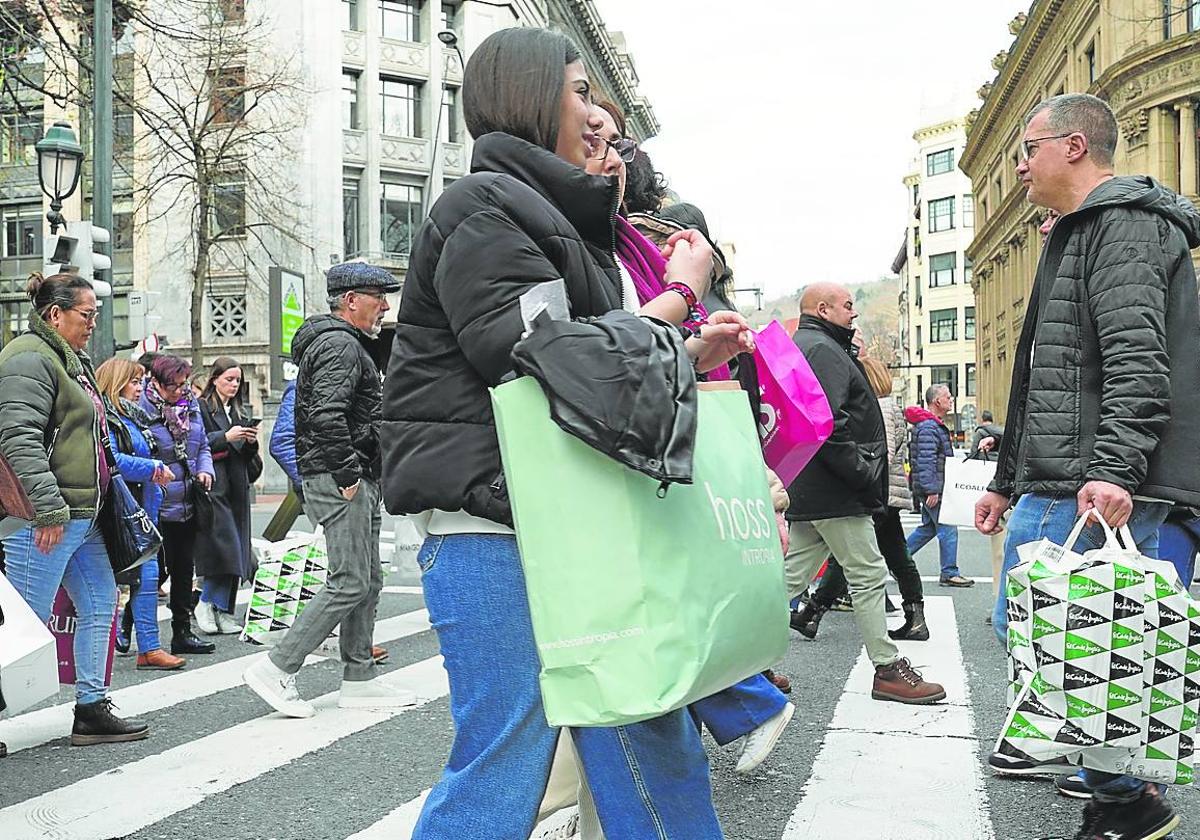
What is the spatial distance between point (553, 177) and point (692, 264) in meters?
A: 0.34

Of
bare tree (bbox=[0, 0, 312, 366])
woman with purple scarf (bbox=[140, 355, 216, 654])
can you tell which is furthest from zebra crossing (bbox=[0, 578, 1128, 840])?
bare tree (bbox=[0, 0, 312, 366])

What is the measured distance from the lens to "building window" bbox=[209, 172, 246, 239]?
3086 cm

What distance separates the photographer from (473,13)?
42.8m

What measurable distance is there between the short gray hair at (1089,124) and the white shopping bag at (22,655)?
3.59m

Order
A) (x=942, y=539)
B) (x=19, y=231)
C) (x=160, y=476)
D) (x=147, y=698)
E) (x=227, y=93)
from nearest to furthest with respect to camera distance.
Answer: (x=147, y=698) < (x=160, y=476) < (x=942, y=539) < (x=227, y=93) < (x=19, y=231)

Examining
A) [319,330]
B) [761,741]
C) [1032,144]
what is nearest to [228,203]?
[319,330]

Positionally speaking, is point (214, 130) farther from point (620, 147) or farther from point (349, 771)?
point (620, 147)

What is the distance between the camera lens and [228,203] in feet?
121

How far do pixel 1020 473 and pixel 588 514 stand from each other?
2.28 metres

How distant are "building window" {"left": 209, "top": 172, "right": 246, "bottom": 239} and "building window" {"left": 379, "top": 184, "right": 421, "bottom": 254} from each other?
486 centimetres

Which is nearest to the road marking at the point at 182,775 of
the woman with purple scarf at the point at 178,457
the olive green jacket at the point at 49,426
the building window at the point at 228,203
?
the olive green jacket at the point at 49,426

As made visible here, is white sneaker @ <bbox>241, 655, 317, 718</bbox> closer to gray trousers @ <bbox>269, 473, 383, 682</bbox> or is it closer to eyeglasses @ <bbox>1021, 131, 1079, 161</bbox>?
gray trousers @ <bbox>269, 473, 383, 682</bbox>

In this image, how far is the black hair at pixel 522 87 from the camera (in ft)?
8.00

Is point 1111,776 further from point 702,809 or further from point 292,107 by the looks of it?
point 292,107
